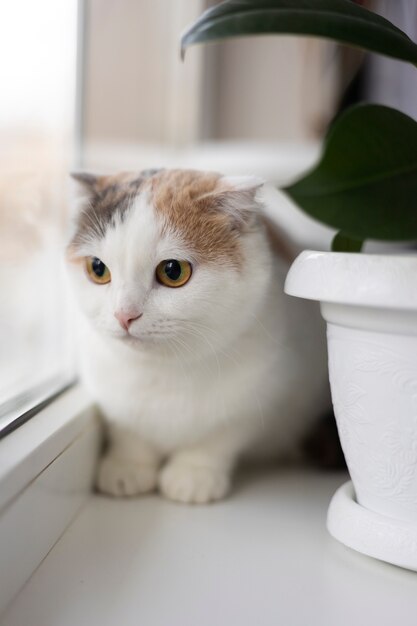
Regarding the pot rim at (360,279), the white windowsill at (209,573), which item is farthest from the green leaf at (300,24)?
the white windowsill at (209,573)

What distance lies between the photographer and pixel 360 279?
68 cm

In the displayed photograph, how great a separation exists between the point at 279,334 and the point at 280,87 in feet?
4.71

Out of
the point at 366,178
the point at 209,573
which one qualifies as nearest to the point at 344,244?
the point at 366,178

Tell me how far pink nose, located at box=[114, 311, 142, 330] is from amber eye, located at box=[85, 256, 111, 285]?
0.29 ft

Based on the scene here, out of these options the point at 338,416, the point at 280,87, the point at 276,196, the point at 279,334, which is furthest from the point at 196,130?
the point at 338,416

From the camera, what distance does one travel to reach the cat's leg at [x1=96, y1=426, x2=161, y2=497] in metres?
1.00

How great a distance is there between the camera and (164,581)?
28.5 inches

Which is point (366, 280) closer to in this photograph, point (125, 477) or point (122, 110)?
point (125, 477)

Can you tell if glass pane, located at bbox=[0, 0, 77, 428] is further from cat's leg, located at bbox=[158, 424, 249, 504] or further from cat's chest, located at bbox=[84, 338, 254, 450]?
cat's leg, located at bbox=[158, 424, 249, 504]

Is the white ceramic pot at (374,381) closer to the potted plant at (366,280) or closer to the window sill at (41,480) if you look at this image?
the potted plant at (366,280)

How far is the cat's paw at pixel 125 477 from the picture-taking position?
994 millimetres

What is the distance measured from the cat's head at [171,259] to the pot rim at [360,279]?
159 millimetres

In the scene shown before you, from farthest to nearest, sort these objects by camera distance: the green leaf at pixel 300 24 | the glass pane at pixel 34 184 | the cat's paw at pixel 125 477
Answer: the cat's paw at pixel 125 477, the glass pane at pixel 34 184, the green leaf at pixel 300 24

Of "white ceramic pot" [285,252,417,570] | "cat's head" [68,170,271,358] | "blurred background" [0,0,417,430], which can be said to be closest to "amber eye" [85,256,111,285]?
"cat's head" [68,170,271,358]
